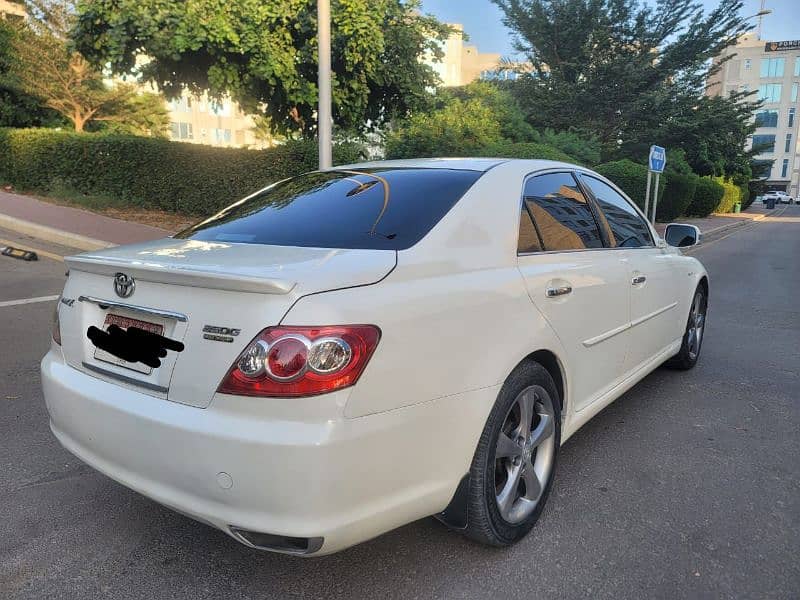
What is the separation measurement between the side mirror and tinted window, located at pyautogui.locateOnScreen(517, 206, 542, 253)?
2.47m

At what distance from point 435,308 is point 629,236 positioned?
215 centimetres

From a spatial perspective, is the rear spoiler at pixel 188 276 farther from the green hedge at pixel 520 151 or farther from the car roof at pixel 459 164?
the green hedge at pixel 520 151

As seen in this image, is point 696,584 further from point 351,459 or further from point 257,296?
point 257,296

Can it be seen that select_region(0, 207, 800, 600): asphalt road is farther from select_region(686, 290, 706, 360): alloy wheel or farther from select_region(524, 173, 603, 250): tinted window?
select_region(524, 173, 603, 250): tinted window

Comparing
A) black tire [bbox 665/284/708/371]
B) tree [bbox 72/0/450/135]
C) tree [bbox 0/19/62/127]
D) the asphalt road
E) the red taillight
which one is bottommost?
the asphalt road

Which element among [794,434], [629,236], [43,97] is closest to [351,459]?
[629,236]

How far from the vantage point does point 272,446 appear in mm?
1851

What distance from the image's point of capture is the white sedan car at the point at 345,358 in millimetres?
1887

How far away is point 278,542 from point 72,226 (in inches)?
478

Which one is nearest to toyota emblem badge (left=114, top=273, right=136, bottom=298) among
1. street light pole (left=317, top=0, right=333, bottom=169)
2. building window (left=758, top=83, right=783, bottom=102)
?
street light pole (left=317, top=0, right=333, bottom=169)

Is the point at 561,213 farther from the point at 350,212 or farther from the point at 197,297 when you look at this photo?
the point at 197,297

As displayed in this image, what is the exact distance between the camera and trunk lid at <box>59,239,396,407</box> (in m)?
1.93

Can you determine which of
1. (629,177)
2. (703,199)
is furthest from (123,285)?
(703,199)

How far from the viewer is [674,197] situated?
26375 mm
